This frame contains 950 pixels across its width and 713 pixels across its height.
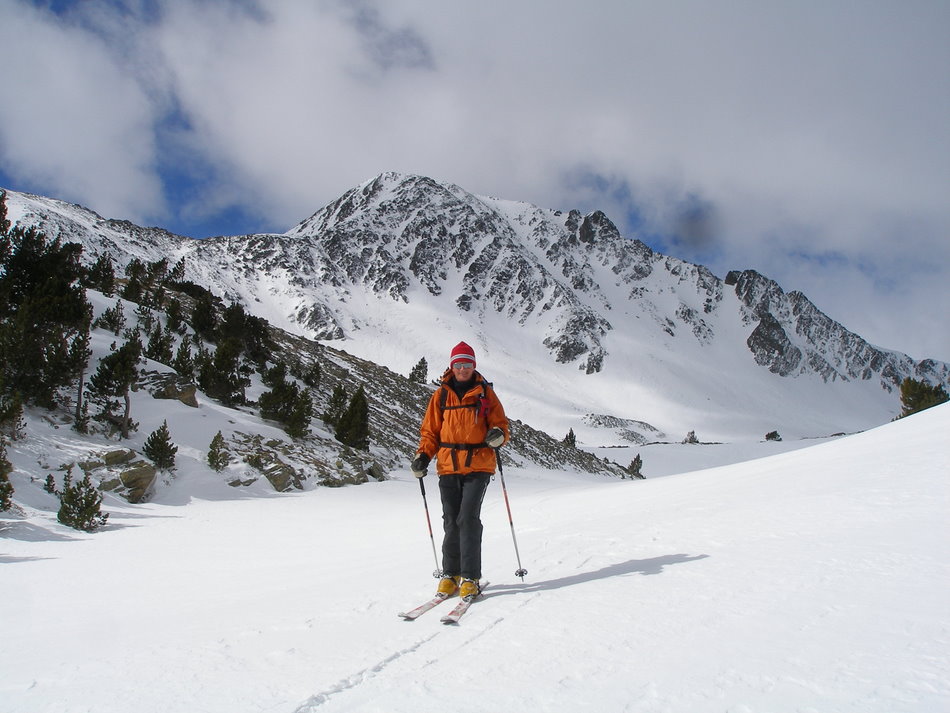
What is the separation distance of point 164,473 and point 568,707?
13944mm

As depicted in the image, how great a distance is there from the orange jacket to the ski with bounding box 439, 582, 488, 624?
1001 millimetres

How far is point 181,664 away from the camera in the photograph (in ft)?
9.84

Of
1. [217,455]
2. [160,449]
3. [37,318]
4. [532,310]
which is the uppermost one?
[532,310]

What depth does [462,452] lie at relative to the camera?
188 inches

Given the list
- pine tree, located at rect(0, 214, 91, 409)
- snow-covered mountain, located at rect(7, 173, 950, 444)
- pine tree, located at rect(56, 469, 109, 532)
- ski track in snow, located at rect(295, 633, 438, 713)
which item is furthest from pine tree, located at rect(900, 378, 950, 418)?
snow-covered mountain, located at rect(7, 173, 950, 444)

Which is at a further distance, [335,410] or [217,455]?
[335,410]

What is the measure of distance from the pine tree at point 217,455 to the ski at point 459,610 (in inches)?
479

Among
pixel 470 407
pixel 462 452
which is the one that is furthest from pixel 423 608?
pixel 470 407

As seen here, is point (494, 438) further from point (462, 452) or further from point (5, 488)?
point (5, 488)

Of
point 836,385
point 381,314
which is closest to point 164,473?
point 381,314

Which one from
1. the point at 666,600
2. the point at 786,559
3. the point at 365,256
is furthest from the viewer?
the point at 365,256

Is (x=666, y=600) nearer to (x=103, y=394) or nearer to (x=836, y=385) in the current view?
(x=103, y=394)

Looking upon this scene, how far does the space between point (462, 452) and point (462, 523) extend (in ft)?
1.94

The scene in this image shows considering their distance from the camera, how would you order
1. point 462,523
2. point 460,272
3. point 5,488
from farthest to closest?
point 460,272 → point 5,488 → point 462,523
